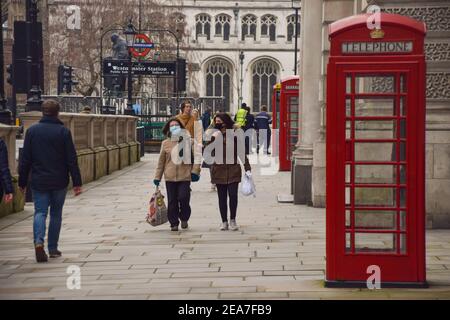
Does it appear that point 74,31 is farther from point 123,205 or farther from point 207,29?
point 207,29

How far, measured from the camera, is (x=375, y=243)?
820 cm

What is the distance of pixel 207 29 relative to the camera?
9525cm

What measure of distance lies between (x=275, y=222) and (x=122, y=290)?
564 cm

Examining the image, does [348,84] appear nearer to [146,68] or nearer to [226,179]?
[226,179]

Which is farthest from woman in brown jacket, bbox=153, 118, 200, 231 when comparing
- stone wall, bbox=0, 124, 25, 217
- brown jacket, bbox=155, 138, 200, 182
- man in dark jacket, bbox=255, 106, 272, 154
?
man in dark jacket, bbox=255, 106, 272, 154

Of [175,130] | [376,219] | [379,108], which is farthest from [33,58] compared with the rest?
[376,219]

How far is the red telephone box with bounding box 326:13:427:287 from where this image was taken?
26.0 feet

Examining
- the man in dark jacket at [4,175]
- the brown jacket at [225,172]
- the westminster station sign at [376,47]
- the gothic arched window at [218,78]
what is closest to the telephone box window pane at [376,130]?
the westminster station sign at [376,47]

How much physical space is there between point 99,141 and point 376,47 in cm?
1567

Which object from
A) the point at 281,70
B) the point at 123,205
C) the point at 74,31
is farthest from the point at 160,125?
the point at 281,70

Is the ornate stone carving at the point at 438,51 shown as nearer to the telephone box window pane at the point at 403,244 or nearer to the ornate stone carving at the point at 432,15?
the ornate stone carving at the point at 432,15

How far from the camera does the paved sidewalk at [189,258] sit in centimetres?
798

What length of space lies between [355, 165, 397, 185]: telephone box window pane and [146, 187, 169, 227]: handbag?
467cm

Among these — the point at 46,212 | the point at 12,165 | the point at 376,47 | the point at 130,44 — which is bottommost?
the point at 46,212
